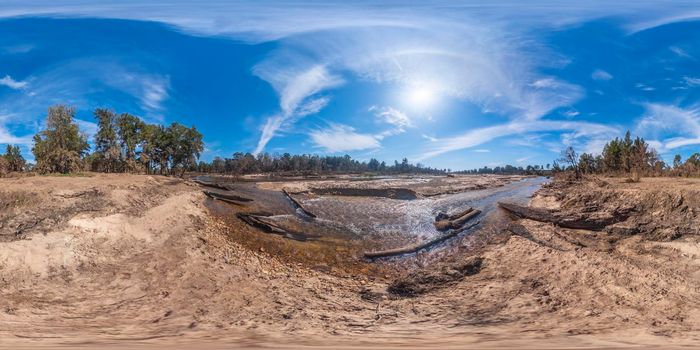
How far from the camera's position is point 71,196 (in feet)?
45.3

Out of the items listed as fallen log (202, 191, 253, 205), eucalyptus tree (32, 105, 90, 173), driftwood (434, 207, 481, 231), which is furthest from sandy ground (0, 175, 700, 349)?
eucalyptus tree (32, 105, 90, 173)

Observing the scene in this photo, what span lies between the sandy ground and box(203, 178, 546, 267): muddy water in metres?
1.24

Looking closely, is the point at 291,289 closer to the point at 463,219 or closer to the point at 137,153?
the point at 463,219

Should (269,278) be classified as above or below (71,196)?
below

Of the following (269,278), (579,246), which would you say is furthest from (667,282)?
(269,278)

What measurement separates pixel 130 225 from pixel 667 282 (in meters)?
17.5

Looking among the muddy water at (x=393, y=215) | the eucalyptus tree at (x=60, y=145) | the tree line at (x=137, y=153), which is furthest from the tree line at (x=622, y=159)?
the eucalyptus tree at (x=60, y=145)

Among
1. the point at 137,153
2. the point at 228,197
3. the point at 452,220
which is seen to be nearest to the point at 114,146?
the point at 137,153

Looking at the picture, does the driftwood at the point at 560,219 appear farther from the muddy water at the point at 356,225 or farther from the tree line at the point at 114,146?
the tree line at the point at 114,146

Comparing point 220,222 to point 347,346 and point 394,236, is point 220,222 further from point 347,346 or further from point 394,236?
point 347,346

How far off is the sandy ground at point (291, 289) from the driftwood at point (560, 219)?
3.06ft

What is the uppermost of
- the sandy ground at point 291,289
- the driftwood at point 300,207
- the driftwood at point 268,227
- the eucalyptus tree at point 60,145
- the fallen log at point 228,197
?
the eucalyptus tree at point 60,145

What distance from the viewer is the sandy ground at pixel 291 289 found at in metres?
6.60

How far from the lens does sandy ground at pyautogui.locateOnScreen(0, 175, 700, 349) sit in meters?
6.60
